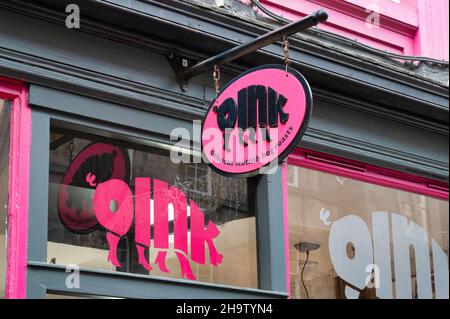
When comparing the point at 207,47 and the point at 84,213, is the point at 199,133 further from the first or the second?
the point at 84,213

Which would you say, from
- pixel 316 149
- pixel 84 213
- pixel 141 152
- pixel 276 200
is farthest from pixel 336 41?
pixel 84 213

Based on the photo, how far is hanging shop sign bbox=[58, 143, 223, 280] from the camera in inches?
251

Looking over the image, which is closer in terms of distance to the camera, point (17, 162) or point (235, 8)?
point (17, 162)

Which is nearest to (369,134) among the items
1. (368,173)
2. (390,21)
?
(368,173)

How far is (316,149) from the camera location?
7699 mm

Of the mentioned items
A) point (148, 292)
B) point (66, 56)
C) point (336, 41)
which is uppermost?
point (336, 41)

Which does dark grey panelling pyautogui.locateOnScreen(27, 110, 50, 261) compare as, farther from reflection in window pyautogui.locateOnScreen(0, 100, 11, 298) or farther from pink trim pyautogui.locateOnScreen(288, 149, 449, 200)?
pink trim pyautogui.locateOnScreen(288, 149, 449, 200)

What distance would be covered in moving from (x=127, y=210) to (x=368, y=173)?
258cm

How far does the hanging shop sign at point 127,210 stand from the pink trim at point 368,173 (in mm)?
1143

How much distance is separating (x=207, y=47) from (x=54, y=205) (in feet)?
5.69

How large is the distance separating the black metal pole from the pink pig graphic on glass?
0.87 metres

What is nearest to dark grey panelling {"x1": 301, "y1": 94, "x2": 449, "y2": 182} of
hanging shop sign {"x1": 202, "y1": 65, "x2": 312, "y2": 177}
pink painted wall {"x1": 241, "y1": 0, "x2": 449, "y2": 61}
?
pink painted wall {"x1": 241, "y1": 0, "x2": 449, "y2": 61}

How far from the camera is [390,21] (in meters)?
8.73

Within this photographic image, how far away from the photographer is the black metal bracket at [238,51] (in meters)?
6.00
